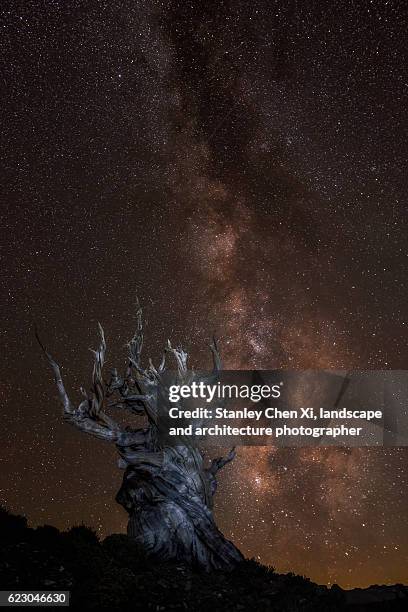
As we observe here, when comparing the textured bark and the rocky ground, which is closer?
the rocky ground

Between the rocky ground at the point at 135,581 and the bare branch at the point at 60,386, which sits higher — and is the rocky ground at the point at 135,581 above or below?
below

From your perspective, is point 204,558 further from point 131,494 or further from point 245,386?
point 245,386

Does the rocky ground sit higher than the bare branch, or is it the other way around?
the bare branch

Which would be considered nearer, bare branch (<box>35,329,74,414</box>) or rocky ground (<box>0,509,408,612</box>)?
rocky ground (<box>0,509,408,612</box>)

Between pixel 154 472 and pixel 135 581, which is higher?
pixel 154 472

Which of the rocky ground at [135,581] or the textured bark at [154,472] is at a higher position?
the textured bark at [154,472]

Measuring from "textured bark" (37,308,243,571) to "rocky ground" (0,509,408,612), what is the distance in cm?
78

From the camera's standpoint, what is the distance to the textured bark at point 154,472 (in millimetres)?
18062

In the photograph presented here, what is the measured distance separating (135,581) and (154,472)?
194 inches

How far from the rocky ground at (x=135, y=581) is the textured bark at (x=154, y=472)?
2.56ft

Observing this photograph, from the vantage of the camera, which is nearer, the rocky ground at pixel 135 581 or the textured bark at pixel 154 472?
the rocky ground at pixel 135 581

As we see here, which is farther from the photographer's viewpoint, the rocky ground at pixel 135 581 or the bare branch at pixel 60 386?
the bare branch at pixel 60 386

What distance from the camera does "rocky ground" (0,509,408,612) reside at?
13.0 metres

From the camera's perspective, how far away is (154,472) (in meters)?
18.8
